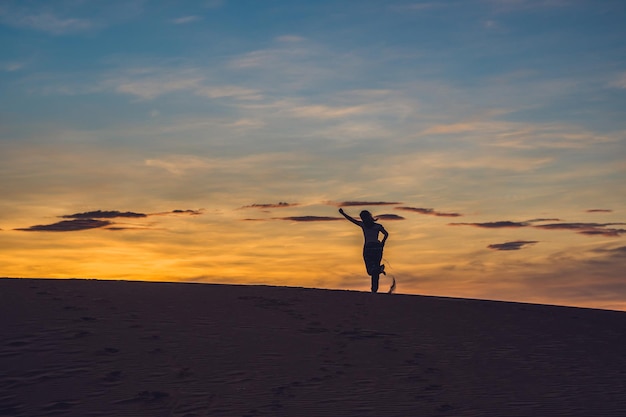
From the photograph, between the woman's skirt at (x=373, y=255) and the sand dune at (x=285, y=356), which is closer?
the sand dune at (x=285, y=356)

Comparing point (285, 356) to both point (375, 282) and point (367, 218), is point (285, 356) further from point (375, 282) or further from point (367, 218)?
point (375, 282)

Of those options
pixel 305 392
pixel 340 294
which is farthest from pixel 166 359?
pixel 340 294

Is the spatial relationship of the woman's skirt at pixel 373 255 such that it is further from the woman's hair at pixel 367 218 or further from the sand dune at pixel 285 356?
the sand dune at pixel 285 356

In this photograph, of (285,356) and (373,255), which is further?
(373,255)

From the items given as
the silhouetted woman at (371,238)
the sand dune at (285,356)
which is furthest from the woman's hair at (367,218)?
the sand dune at (285,356)

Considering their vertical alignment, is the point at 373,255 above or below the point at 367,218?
below

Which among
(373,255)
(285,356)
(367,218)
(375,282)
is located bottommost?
(285,356)

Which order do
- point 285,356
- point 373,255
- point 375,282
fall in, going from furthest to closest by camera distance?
point 375,282, point 373,255, point 285,356

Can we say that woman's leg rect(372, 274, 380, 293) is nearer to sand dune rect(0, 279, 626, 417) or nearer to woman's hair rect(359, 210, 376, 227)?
sand dune rect(0, 279, 626, 417)

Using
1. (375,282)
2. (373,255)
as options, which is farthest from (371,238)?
(375,282)

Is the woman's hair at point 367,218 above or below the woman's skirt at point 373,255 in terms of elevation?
above

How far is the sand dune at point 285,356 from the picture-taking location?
10.4 meters

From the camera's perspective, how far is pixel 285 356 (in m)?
12.5

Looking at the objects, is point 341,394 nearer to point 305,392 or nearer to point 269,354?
point 305,392
